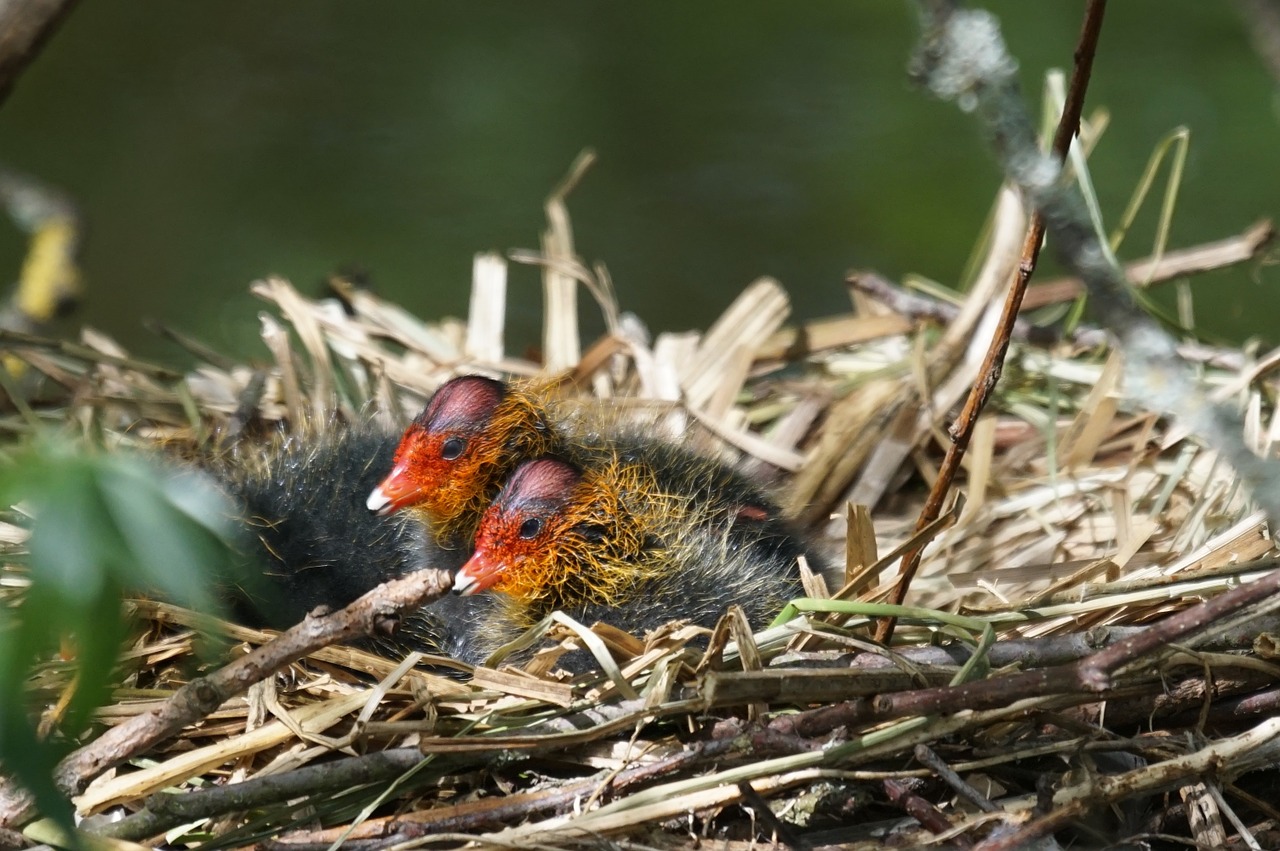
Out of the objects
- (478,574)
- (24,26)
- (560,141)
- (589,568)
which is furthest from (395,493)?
(560,141)

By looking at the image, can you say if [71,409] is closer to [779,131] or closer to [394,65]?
[394,65]

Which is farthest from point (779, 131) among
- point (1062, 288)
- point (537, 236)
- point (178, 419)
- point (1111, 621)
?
point (1111, 621)

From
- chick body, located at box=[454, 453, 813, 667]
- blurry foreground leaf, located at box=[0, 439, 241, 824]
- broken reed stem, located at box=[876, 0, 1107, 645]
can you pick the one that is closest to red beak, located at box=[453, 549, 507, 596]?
chick body, located at box=[454, 453, 813, 667]

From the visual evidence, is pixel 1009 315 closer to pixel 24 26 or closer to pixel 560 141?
pixel 24 26

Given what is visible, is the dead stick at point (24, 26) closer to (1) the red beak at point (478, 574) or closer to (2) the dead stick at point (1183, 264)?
(1) the red beak at point (478, 574)

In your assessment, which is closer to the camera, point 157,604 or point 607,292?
point 157,604

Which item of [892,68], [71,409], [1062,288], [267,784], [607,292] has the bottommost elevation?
[267,784]
